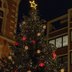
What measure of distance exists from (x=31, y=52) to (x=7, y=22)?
40.0ft

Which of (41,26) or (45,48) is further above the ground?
(41,26)

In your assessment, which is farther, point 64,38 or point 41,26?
Answer: point 64,38

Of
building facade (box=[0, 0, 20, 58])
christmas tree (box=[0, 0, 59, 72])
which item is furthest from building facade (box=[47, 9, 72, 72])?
christmas tree (box=[0, 0, 59, 72])

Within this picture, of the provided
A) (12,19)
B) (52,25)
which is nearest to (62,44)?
(52,25)

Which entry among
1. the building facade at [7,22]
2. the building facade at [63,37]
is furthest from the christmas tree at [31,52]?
the building facade at [63,37]

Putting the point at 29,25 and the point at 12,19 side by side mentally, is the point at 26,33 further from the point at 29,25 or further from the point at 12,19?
the point at 12,19

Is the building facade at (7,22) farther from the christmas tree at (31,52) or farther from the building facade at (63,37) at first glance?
the building facade at (63,37)

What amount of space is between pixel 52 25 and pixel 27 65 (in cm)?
2992

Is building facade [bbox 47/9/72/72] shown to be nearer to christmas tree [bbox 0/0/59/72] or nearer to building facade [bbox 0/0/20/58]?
building facade [bbox 0/0/20/58]

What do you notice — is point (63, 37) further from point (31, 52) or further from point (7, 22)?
point (31, 52)

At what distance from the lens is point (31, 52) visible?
17.3 metres

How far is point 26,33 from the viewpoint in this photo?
57.9ft

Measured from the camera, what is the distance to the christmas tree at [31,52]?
17.0 m

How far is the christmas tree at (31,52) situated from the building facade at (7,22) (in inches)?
384
